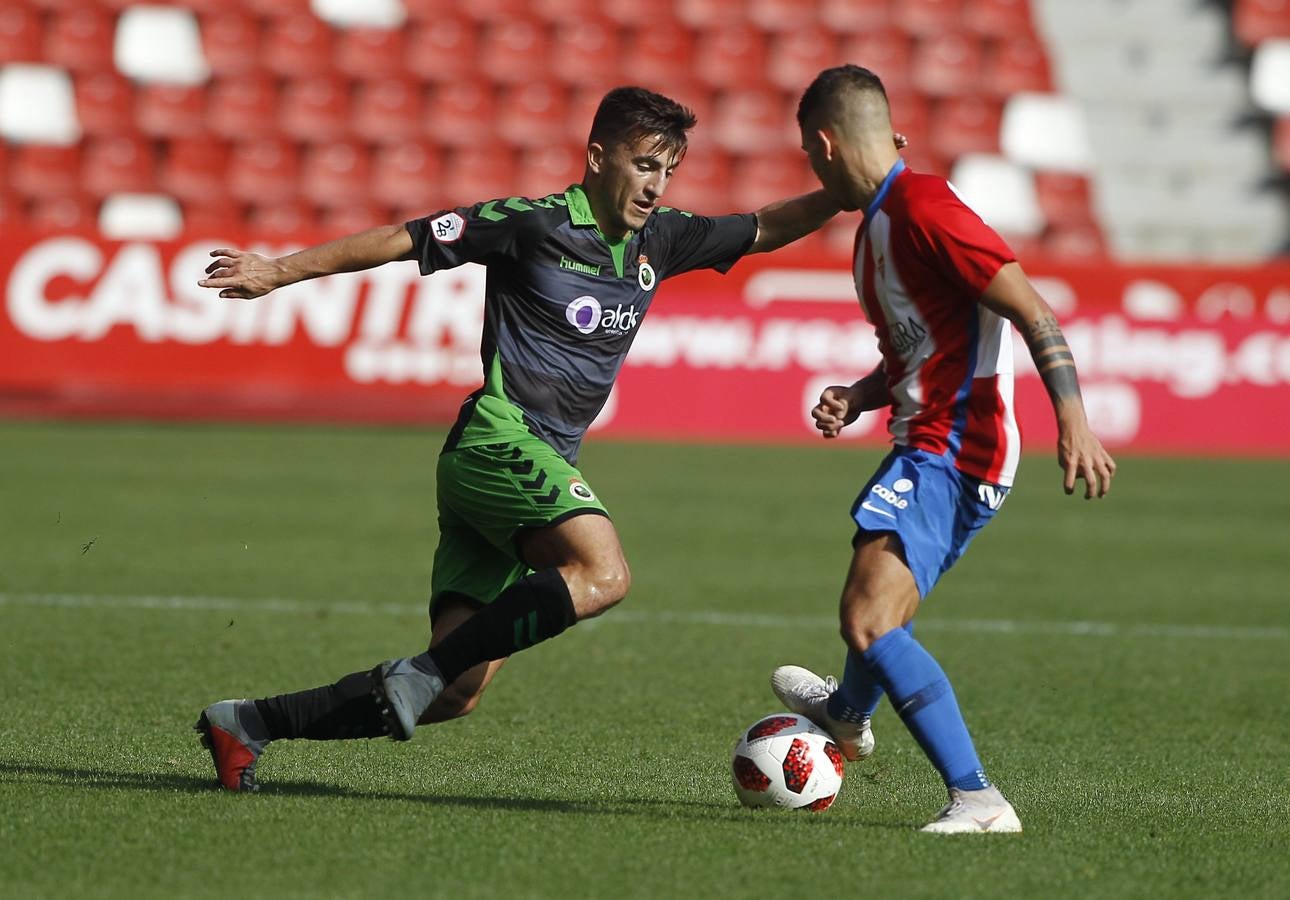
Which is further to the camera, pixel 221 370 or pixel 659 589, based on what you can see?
pixel 221 370

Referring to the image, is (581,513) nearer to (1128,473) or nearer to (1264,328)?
(1128,473)

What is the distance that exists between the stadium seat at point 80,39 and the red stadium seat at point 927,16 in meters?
9.07

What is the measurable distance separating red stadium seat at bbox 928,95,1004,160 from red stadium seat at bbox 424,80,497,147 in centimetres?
508

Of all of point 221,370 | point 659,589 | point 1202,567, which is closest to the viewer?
point 659,589

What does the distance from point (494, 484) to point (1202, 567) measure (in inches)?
254

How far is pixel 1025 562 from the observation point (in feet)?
33.0

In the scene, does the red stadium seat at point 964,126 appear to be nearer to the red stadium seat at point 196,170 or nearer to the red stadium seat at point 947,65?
the red stadium seat at point 947,65

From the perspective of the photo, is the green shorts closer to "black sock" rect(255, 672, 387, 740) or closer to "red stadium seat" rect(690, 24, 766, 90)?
"black sock" rect(255, 672, 387, 740)

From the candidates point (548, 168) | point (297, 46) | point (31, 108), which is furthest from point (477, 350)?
point (31, 108)

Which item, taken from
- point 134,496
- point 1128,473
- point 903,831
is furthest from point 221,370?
point 903,831

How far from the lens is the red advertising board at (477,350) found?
50.9ft

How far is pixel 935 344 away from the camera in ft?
14.2

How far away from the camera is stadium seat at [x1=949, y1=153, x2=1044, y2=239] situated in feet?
65.1

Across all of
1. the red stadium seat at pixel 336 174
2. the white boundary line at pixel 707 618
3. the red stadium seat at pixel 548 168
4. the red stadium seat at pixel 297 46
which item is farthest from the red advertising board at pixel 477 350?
the white boundary line at pixel 707 618
